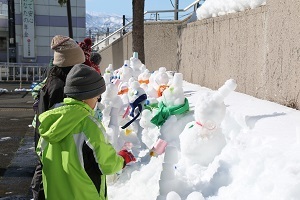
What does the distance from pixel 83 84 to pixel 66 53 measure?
3.49 feet

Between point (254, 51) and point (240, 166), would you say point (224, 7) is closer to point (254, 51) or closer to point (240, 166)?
point (254, 51)

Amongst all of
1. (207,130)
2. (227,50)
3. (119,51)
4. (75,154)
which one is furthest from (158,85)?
(119,51)

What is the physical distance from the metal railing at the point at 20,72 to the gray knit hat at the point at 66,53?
72.0 feet

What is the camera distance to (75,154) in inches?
99.4

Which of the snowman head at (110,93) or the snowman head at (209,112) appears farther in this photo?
the snowman head at (110,93)

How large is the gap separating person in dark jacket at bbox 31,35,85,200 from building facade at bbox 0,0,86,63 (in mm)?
27711

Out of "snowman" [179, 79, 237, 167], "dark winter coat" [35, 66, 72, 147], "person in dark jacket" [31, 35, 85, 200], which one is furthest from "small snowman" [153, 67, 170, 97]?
"dark winter coat" [35, 66, 72, 147]

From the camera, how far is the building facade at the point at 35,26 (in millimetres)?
30297

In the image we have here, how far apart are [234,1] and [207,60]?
120 centimetres

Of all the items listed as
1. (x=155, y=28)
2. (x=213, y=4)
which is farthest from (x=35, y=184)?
(x=155, y=28)

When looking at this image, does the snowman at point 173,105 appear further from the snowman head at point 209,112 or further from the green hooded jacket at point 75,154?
the green hooded jacket at point 75,154

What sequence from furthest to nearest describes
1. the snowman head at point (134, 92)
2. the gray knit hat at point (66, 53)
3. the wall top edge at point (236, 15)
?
1. the snowman head at point (134, 92)
2. the wall top edge at point (236, 15)
3. the gray knit hat at point (66, 53)

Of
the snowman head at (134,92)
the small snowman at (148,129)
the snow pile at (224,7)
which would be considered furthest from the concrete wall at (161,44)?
the small snowman at (148,129)

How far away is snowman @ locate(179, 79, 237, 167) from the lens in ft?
12.1
